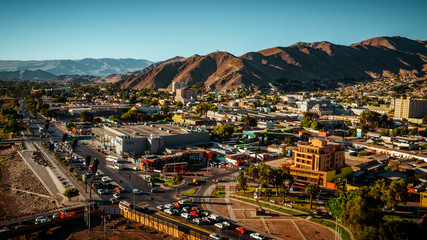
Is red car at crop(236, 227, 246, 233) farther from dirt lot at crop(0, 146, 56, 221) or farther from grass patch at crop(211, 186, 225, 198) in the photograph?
dirt lot at crop(0, 146, 56, 221)

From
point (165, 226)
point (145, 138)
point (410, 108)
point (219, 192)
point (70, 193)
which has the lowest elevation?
point (165, 226)

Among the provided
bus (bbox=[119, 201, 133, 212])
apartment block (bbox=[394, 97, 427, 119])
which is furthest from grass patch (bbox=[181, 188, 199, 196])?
apartment block (bbox=[394, 97, 427, 119])

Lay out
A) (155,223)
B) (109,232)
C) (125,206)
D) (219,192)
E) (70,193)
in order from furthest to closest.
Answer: (219,192), (70,193), (125,206), (155,223), (109,232)

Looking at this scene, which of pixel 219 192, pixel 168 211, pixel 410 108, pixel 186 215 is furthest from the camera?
pixel 410 108

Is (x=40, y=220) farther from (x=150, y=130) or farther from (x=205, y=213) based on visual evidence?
(x=150, y=130)

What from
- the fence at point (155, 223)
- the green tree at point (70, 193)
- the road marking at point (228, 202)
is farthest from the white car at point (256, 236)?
the green tree at point (70, 193)

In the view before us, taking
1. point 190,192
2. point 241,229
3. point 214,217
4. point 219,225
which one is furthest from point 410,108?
point 219,225
